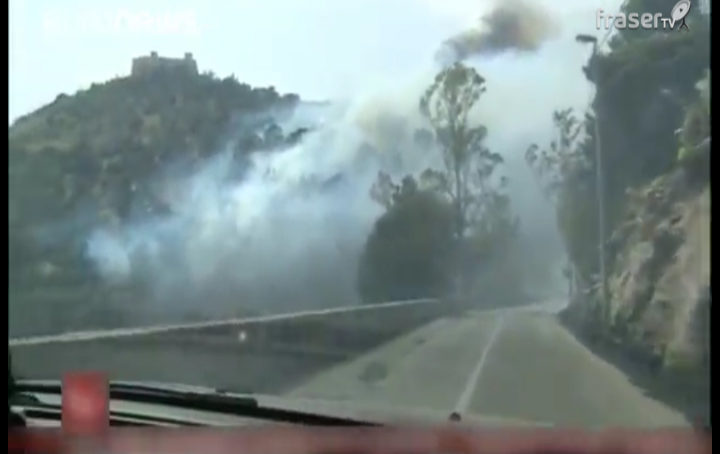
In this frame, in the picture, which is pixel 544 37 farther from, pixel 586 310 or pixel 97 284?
pixel 97 284

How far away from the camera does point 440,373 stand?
2.20 metres

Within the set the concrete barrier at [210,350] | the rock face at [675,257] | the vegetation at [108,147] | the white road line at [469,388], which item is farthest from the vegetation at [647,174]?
the vegetation at [108,147]

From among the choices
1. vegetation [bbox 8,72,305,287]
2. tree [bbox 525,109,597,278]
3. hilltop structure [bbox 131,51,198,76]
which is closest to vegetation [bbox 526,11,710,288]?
tree [bbox 525,109,597,278]

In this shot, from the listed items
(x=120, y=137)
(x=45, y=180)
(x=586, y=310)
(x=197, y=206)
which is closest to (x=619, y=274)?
Answer: (x=586, y=310)

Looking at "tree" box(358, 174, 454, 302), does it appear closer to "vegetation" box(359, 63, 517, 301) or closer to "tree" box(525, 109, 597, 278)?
"vegetation" box(359, 63, 517, 301)

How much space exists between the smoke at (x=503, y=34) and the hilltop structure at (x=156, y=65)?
1.83ft

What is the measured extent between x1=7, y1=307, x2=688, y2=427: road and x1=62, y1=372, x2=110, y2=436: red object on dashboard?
1.4 inches

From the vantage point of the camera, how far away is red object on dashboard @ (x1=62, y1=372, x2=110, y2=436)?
85.5 inches

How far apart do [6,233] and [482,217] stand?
1.08 metres

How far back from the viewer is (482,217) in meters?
2.21

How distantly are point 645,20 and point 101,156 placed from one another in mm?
1267

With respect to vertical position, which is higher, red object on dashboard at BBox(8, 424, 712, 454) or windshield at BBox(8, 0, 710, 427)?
windshield at BBox(8, 0, 710, 427)

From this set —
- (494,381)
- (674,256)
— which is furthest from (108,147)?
(674,256)

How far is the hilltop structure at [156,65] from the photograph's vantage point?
86.3 inches
